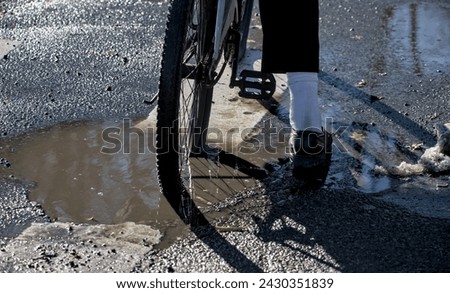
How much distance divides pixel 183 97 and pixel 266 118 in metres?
1.04

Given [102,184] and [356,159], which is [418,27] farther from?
[102,184]

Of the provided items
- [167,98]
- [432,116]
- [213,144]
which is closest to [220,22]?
[167,98]

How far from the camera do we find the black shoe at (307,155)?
4348 mm

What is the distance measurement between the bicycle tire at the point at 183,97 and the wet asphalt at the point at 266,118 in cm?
24

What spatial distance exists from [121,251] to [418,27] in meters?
3.74

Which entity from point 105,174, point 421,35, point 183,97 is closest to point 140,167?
point 105,174

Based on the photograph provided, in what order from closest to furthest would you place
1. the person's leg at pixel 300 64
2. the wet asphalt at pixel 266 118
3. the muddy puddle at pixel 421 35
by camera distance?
the wet asphalt at pixel 266 118 → the person's leg at pixel 300 64 → the muddy puddle at pixel 421 35

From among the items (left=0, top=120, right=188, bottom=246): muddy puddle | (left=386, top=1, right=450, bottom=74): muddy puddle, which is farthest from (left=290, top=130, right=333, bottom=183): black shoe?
(left=386, top=1, right=450, bottom=74): muddy puddle

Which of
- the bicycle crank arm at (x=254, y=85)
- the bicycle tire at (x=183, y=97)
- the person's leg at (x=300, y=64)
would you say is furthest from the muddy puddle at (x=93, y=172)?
the person's leg at (x=300, y=64)

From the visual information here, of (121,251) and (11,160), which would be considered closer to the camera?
(121,251)

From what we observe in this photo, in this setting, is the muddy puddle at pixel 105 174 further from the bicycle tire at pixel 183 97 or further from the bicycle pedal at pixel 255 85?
the bicycle pedal at pixel 255 85

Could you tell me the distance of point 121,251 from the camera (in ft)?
12.2

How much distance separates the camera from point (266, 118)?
518cm

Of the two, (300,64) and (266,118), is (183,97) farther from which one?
(266,118)
